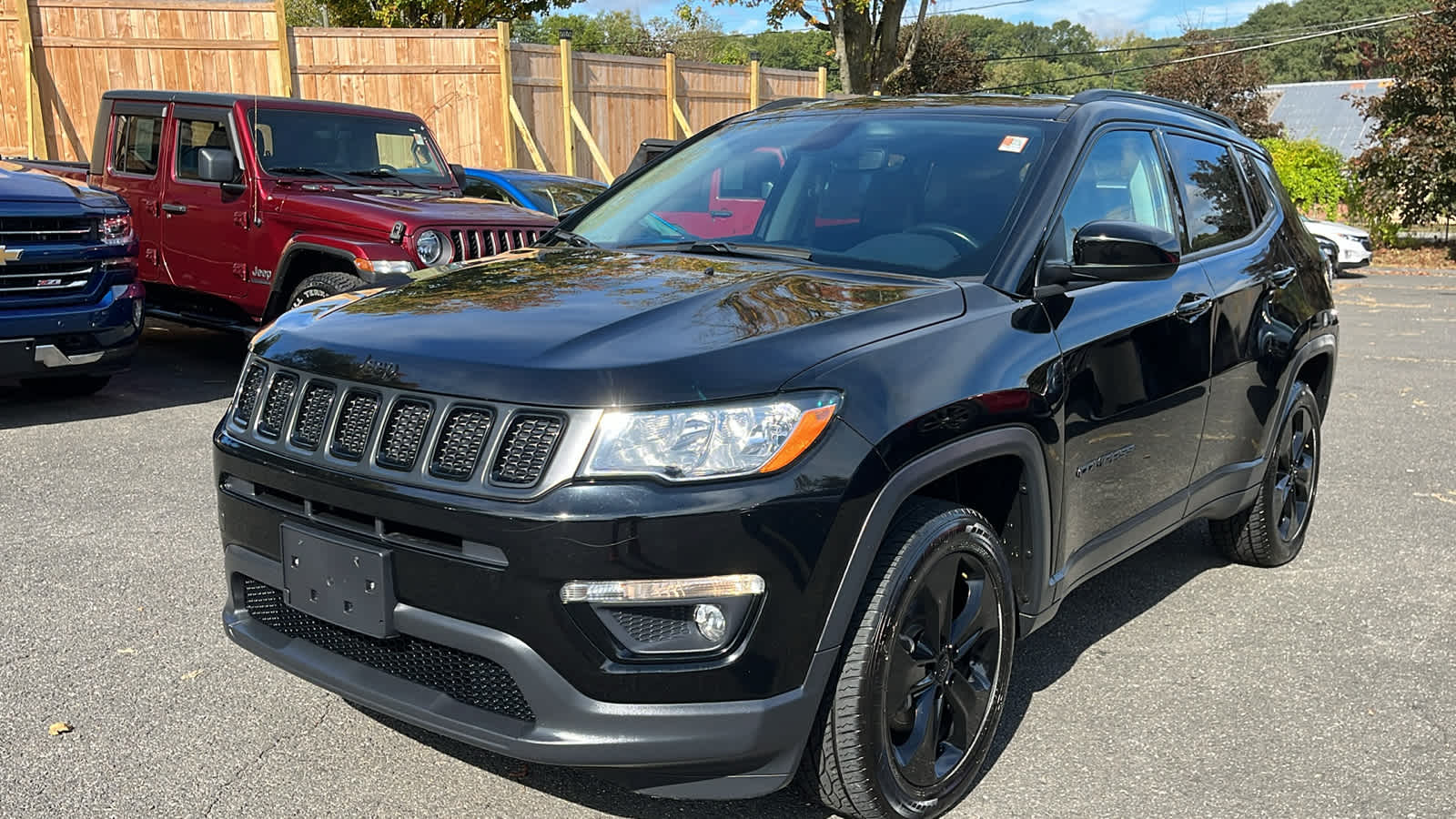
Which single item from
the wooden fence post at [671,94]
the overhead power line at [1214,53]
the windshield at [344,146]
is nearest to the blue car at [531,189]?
the windshield at [344,146]

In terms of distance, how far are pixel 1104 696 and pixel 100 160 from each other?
850cm

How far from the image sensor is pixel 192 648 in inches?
158

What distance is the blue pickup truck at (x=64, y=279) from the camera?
695 centimetres

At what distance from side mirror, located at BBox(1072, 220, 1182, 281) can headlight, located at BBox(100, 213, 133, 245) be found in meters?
6.19

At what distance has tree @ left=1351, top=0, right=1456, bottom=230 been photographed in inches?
850

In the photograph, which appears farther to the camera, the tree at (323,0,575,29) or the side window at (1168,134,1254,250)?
the tree at (323,0,575,29)

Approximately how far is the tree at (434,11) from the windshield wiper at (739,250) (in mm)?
21317

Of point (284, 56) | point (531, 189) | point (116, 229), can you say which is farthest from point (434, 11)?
point (116, 229)

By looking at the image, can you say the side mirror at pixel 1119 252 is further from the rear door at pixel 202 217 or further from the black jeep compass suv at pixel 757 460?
the rear door at pixel 202 217

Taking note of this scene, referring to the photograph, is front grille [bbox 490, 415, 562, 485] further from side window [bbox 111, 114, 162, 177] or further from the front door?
side window [bbox 111, 114, 162, 177]

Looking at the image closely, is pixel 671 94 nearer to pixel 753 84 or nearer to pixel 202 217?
pixel 753 84

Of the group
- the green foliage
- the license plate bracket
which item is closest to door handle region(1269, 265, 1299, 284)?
the license plate bracket

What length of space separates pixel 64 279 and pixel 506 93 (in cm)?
1153

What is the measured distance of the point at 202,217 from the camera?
338 inches
